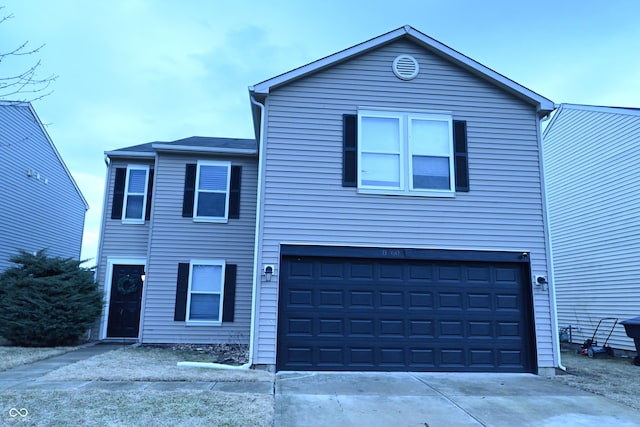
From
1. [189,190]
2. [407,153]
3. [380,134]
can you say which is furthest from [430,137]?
[189,190]

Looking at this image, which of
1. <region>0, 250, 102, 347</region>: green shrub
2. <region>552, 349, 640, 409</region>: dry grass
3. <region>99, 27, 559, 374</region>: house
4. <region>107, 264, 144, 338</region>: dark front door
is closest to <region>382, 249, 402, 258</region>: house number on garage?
<region>99, 27, 559, 374</region>: house

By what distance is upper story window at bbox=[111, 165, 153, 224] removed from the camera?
38.0ft

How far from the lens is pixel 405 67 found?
8.59 meters

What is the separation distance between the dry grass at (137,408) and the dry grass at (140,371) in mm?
896

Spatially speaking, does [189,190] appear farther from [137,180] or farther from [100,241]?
[100,241]

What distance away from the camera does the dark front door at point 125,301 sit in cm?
1130

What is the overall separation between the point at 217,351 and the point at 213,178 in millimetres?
4412

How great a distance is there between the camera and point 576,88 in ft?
62.8

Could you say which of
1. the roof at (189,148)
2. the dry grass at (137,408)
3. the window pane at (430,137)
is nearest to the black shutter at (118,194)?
the roof at (189,148)

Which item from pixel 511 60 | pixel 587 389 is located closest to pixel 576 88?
pixel 511 60

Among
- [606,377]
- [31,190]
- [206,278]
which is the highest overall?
[31,190]

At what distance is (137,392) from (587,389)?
254 inches

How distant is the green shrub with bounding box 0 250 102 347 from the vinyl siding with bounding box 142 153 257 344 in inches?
54.2

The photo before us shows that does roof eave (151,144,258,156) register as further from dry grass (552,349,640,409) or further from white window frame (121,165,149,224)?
dry grass (552,349,640,409)
